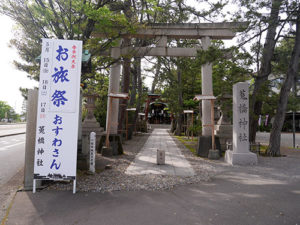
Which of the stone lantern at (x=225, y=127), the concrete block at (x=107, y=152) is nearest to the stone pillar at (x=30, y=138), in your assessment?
the concrete block at (x=107, y=152)

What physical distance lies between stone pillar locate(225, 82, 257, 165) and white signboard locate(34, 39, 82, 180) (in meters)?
5.75

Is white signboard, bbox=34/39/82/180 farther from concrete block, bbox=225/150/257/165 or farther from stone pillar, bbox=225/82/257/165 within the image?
stone pillar, bbox=225/82/257/165

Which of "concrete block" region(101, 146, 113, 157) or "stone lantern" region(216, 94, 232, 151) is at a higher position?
"stone lantern" region(216, 94, 232, 151)

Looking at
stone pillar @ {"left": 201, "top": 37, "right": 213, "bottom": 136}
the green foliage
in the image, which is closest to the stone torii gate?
stone pillar @ {"left": 201, "top": 37, "right": 213, "bottom": 136}

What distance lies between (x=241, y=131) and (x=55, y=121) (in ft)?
20.8

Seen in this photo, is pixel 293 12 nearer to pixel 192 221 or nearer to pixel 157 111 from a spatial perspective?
pixel 192 221

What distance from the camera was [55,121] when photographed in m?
4.45

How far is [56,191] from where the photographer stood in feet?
15.1

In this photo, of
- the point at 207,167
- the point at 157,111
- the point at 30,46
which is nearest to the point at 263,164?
the point at 207,167

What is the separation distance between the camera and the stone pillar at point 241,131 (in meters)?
7.72

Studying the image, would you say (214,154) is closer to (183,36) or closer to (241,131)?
(241,131)

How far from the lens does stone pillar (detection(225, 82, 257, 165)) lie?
25.3ft

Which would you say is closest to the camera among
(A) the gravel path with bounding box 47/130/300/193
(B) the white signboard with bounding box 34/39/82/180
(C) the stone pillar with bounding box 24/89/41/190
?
(B) the white signboard with bounding box 34/39/82/180

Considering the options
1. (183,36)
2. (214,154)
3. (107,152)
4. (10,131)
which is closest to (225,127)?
(214,154)
